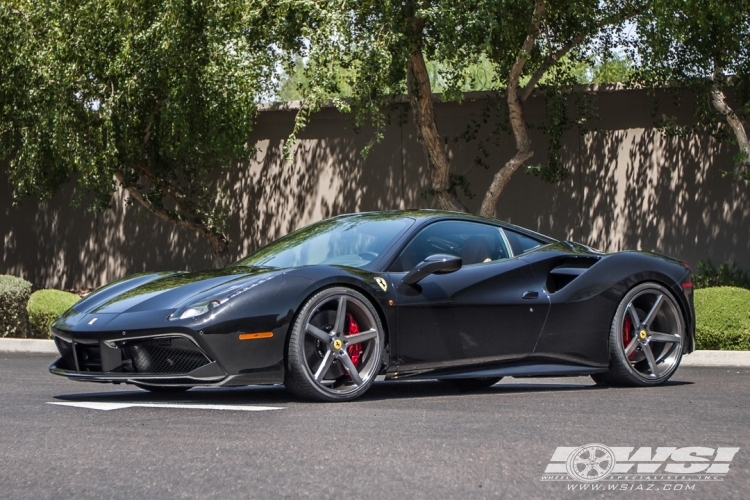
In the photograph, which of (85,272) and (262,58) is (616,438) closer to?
(262,58)

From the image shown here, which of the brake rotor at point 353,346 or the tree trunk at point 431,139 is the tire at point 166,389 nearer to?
the brake rotor at point 353,346

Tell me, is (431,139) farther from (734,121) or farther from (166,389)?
(166,389)

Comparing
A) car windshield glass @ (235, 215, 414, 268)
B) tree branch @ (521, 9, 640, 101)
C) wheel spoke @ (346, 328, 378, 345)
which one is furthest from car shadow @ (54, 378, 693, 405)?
tree branch @ (521, 9, 640, 101)

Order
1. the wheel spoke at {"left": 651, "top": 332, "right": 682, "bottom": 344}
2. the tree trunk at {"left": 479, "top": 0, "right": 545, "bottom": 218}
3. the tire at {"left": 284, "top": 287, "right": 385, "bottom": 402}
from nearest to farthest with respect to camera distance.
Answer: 1. the tire at {"left": 284, "top": 287, "right": 385, "bottom": 402}
2. the wheel spoke at {"left": 651, "top": 332, "right": 682, "bottom": 344}
3. the tree trunk at {"left": 479, "top": 0, "right": 545, "bottom": 218}

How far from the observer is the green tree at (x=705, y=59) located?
13.2 m

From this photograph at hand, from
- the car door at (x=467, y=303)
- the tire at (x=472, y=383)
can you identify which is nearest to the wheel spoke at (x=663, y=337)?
the car door at (x=467, y=303)

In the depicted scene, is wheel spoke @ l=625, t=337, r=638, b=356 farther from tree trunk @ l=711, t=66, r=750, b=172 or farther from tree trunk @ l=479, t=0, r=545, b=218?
tree trunk @ l=479, t=0, r=545, b=218

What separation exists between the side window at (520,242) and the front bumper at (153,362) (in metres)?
2.54

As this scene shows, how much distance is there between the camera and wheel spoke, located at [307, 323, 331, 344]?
6.71 meters

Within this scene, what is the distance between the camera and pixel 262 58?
1514 cm

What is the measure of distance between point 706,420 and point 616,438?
1.03 m

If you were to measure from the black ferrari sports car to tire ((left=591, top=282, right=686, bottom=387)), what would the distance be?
10 millimetres

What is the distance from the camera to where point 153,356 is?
6.59 metres

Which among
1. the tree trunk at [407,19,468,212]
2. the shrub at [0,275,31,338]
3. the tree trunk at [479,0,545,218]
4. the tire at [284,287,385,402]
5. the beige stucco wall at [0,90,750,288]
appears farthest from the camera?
the beige stucco wall at [0,90,750,288]
